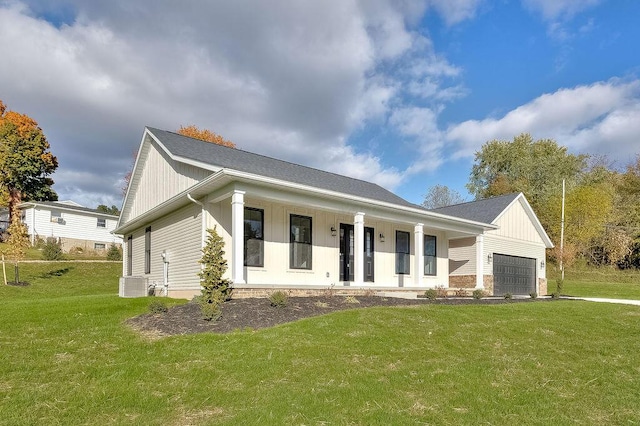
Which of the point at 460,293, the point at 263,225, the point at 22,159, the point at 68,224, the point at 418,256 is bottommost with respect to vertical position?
the point at 460,293

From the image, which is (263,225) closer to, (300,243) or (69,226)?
(300,243)

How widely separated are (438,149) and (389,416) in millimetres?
25759

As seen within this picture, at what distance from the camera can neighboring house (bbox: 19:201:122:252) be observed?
3322 cm

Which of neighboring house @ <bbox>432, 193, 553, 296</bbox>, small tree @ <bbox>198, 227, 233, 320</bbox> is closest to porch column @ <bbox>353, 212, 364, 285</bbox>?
small tree @ <bbox>198, 227, 233, 320</bbox>

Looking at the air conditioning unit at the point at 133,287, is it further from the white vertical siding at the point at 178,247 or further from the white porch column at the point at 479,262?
the white porch column at the point at 479,262

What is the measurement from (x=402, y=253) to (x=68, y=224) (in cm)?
2952

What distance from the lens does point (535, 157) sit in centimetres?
4234

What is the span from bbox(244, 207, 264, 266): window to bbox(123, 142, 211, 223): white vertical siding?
5.97ft

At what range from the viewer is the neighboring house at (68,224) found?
33219 mm

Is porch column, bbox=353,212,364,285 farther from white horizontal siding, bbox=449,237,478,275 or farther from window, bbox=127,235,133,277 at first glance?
window, bbox=127,235,133,277

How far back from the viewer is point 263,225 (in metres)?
12.9

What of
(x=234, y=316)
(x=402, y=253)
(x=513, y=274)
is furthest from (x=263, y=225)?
(x=513, y=274)

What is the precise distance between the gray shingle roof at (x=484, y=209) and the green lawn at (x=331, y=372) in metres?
12.3

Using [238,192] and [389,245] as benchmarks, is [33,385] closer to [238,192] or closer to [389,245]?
[238,192]
